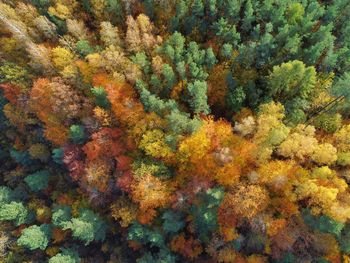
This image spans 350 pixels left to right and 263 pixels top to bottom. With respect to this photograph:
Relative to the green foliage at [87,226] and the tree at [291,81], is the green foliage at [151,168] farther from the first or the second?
the tree at [291,81]

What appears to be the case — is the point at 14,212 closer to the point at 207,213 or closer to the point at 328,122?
the point at 207,213

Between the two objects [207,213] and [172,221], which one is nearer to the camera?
[207,213]

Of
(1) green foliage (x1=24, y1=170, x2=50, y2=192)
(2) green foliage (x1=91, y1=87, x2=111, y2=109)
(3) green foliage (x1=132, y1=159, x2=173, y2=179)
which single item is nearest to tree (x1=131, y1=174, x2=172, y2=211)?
(3) green foliage (x1=132, y1=159, x2=173, y2=179)

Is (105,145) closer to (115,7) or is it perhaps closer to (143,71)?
(143,71)

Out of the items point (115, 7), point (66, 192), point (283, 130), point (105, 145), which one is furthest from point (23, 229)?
point (283, 130)

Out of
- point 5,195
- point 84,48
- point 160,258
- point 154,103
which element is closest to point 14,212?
point 5,195

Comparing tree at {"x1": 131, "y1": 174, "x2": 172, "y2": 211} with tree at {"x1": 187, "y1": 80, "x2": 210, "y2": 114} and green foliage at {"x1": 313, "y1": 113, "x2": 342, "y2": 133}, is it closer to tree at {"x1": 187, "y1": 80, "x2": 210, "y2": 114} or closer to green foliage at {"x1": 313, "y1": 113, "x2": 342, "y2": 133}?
tree at {"x1": 187, "y1": 80, "x2": 210, "y2": 114}
